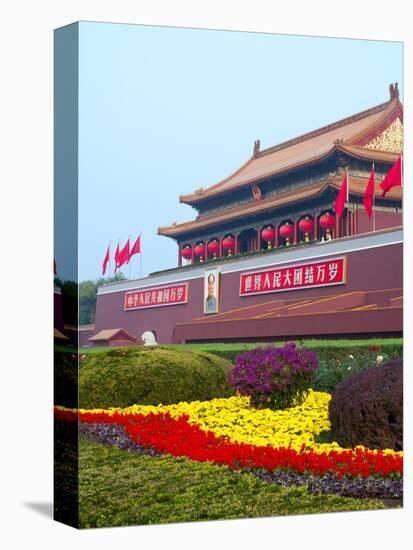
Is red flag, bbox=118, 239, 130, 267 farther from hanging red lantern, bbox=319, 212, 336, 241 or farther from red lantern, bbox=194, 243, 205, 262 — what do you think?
hanging red lantern, bbox=319, 212, 336, 241

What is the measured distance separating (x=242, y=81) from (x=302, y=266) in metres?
1.67

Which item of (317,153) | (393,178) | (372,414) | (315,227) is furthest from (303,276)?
(372,414)

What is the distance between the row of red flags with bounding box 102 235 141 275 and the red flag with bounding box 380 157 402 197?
2451mm

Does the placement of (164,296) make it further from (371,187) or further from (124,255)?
(371,187)

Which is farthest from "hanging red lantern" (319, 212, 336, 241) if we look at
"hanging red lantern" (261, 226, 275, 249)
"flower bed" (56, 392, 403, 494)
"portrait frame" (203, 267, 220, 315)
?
"flower bed" (56, 392, 403, 494)

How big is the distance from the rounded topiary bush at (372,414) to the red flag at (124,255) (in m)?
2.10

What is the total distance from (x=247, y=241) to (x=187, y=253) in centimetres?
69

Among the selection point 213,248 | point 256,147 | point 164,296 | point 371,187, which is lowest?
point 164,296

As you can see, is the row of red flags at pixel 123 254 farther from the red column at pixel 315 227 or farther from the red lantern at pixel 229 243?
the red column at pixel 315 227

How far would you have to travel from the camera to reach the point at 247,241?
8.80 m

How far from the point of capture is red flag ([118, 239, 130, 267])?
24.5 ft

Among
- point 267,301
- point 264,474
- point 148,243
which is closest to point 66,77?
point 148,243

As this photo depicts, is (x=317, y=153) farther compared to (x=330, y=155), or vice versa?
(x=330, y=155)

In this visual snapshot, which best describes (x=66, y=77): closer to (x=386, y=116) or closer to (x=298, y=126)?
(x=298, y=126)
